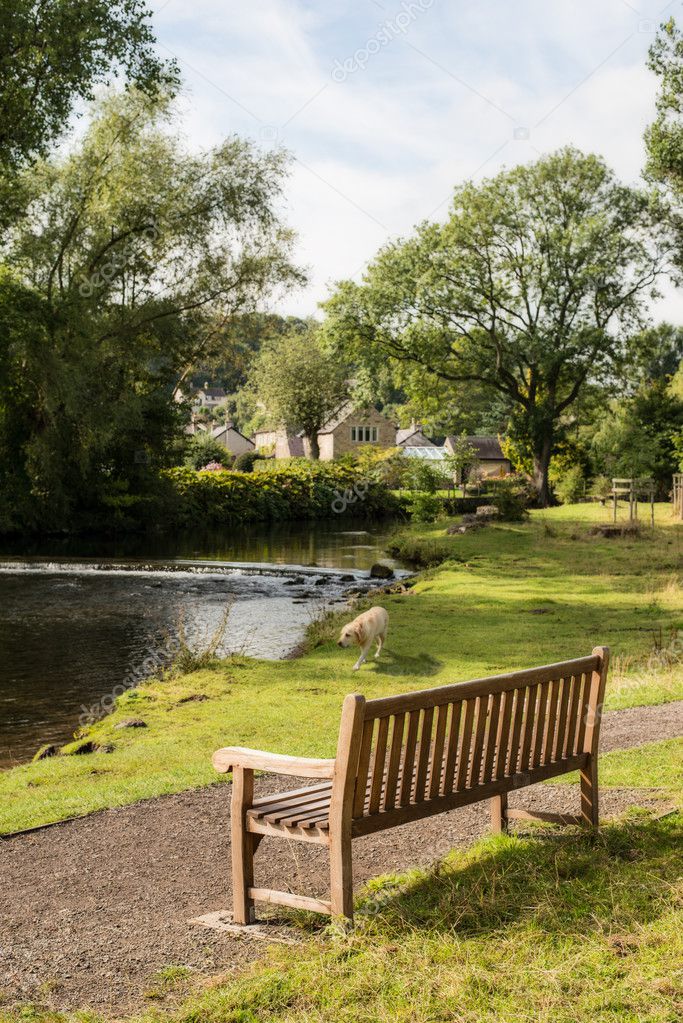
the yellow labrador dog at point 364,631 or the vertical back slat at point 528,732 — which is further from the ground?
the vertical back slat at point 528,732

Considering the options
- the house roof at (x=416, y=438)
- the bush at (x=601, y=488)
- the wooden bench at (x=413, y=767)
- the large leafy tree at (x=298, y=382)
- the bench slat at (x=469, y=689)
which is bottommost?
the wooden bench at (x=413, y=767)

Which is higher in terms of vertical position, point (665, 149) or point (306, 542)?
point (665, 149)

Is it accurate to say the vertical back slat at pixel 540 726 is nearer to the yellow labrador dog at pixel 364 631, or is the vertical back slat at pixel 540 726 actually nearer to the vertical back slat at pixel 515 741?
the vertical back slat at pixel 515 741

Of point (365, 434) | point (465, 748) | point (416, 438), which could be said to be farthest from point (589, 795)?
point (416, 438)

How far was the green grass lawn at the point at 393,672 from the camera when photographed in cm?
994

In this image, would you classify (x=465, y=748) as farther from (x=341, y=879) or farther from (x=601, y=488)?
(x=601, y=488)

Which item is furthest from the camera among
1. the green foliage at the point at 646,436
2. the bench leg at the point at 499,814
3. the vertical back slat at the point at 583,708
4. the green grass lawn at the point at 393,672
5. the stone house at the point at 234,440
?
the stone house at the point at 234,440

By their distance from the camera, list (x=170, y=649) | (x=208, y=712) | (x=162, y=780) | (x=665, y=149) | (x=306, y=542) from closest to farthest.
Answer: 1. (x=162, y=780)
2. (x=208, y=712)
3. (x=170, y=649)
4. (x=665, y=149)
5. (x=306, y=542)

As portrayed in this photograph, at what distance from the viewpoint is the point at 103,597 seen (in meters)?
26.1

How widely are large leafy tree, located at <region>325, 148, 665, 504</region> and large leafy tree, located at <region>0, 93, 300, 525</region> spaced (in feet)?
28.4

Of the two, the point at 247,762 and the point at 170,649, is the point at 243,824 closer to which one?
the point at 247,762

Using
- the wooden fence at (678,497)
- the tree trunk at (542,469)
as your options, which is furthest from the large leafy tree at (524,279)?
the wooden fence at (678,497)

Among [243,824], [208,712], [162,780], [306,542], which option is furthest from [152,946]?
[306,542]

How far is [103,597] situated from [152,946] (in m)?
21.4
